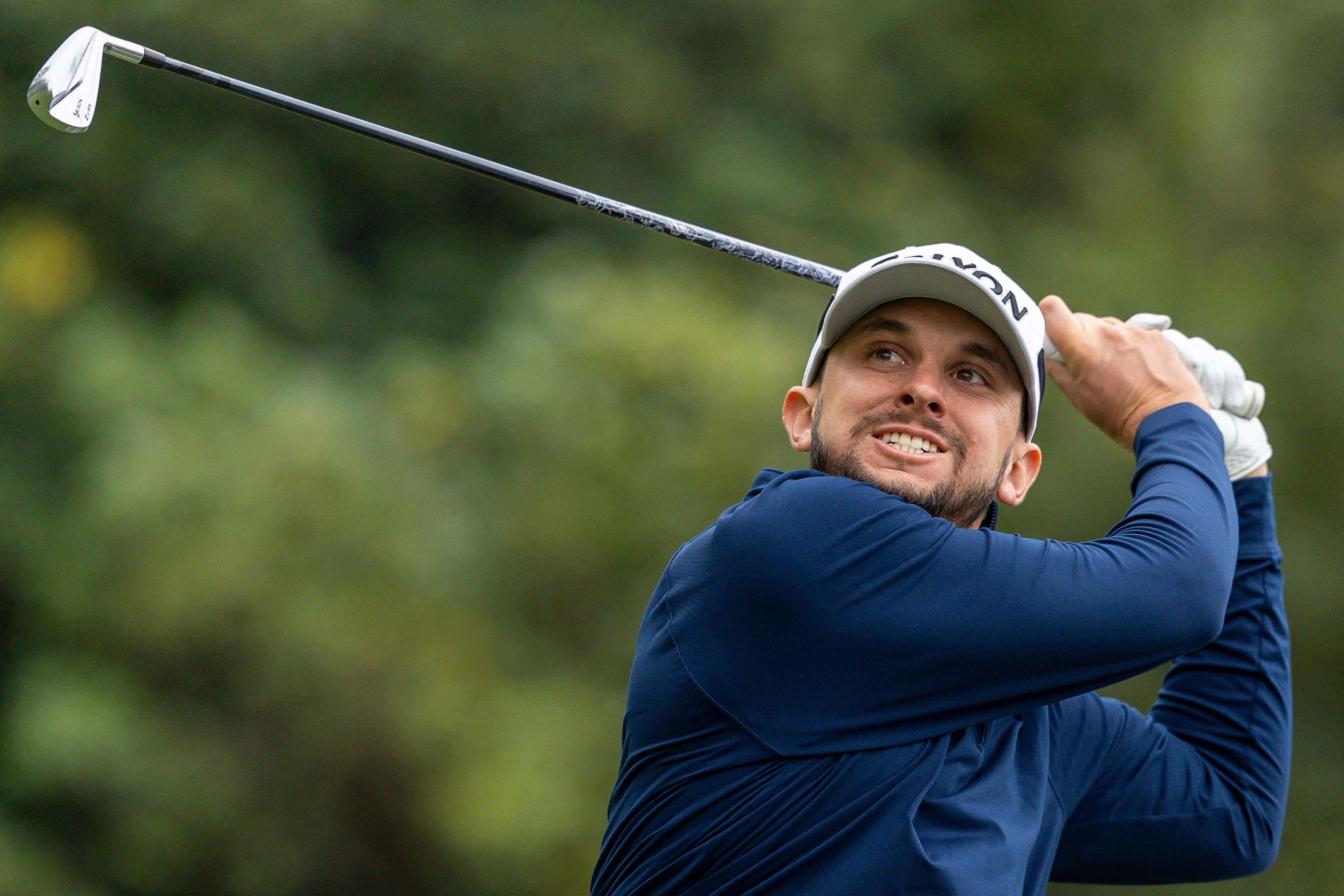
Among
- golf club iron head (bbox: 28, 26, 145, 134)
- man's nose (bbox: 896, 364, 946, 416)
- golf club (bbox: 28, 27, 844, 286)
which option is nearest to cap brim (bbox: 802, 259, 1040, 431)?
man's nose (bbox: 896, 364, 946, 416)

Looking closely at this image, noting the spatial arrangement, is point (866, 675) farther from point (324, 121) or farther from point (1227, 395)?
point (324, 121)

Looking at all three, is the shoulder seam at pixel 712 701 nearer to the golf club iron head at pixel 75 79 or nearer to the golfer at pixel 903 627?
the golfer at pixel 903 627

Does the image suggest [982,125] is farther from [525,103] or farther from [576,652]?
[576,652]

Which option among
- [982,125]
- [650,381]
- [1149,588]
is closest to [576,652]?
[650,381]

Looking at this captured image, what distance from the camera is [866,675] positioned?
1513mm

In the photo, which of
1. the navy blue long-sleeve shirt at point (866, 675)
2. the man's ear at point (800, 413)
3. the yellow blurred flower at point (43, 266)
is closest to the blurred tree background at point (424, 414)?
the yellow blurred flower at point (43, 266)

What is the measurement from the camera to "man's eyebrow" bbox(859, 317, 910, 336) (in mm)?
1788

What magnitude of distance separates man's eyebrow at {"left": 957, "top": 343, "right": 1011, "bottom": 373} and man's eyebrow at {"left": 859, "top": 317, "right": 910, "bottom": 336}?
0.24 feet

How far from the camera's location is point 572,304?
5.80m

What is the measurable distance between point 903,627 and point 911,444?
0.30m

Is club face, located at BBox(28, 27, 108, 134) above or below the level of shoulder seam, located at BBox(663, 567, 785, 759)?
above

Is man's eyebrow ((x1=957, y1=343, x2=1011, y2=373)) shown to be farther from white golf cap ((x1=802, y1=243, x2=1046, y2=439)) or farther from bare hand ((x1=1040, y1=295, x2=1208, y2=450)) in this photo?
bare hand ((x1=1040, y1=295, x2=1208, y2=450))

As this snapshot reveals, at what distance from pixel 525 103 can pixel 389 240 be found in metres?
1.09

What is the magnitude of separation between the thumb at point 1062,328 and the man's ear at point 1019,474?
0.79 ft
